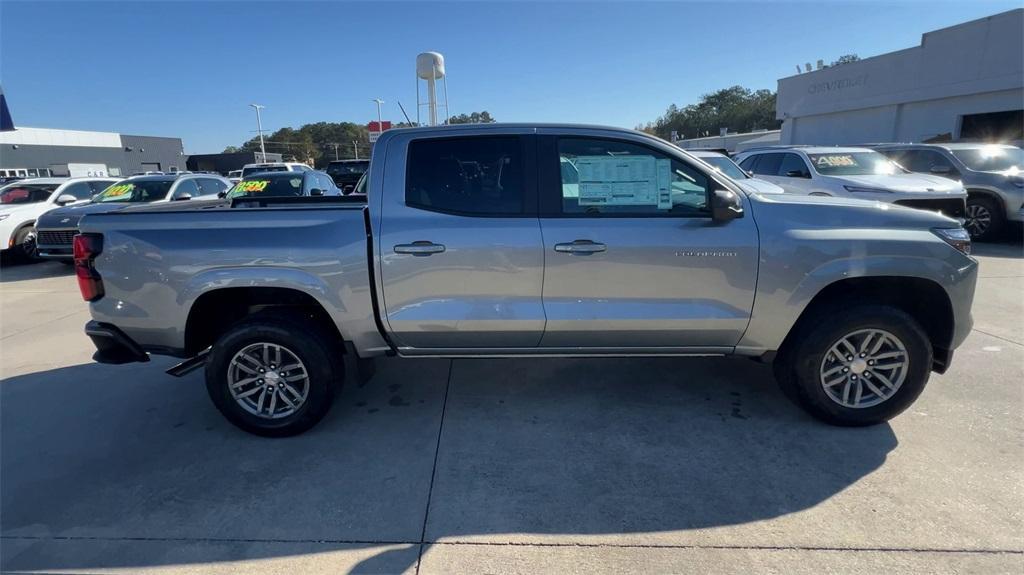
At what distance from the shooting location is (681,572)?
229 cm

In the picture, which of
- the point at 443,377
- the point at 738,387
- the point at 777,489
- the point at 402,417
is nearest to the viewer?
the point at 777,489

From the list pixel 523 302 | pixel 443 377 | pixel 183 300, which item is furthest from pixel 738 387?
pixel 183 300

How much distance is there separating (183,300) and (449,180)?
1.82 m

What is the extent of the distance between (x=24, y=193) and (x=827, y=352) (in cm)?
1380

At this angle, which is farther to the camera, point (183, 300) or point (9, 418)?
point (9, 418)

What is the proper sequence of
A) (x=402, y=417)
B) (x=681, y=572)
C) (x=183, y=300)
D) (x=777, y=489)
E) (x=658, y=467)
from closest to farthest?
(x=681, y=572)
(x=777, y=489)
(x=658, y=467)
(x=183, y=300)
(x=402, y=417)

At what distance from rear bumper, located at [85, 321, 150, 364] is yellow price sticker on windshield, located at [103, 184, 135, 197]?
8.27 metres

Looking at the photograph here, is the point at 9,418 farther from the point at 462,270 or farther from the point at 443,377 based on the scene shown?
the point at 462,270

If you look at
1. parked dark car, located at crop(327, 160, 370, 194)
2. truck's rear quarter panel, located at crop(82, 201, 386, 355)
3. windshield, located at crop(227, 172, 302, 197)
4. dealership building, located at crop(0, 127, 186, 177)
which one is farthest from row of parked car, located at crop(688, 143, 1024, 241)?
dealership building, located at crop(0, 127, 186, 177)

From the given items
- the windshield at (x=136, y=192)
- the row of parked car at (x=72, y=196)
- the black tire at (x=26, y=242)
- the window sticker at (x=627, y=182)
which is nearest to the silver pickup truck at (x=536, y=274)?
the window sticker at (x=627, y=182)

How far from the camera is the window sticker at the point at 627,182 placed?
3297 millimetres

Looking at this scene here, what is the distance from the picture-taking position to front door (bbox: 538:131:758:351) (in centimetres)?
319

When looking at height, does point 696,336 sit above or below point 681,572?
above

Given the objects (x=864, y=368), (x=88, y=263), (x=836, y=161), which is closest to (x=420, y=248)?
(x=88, y=263)
